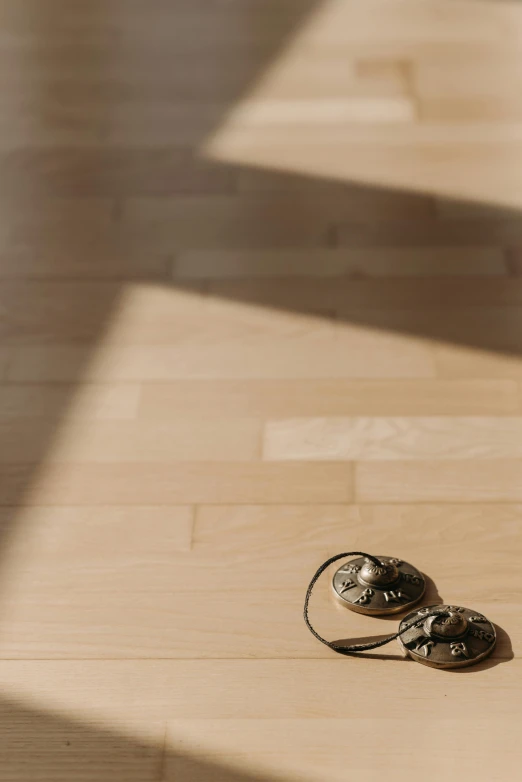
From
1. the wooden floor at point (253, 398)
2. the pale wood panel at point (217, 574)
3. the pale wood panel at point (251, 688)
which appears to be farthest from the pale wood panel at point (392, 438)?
the pale wood panel at point (251, 688)

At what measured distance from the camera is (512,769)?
101 centimetres

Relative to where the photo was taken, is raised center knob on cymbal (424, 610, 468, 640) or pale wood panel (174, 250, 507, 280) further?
pale wood panel (174, 250, 507, 280)

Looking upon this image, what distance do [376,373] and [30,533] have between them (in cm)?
57

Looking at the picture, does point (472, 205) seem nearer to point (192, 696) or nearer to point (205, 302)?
point (205, 302)

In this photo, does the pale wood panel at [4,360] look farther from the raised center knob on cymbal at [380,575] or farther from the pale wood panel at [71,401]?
the raised center knob on cymbal at [380,575]

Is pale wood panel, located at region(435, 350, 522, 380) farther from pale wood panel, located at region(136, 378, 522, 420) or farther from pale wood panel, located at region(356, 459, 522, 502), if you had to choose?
pale wood panel, located at region(356, 459, 522, 502)

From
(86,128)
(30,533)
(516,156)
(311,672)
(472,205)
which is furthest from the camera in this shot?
(86,128)

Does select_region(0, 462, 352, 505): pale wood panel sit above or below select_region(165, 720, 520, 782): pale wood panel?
below

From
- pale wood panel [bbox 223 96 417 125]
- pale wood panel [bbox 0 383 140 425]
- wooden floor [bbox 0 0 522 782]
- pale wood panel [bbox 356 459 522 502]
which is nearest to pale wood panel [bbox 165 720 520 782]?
wooden floor [bbox 0 0 522 782]

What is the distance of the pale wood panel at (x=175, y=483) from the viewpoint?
135 cm

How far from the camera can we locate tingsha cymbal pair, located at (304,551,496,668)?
44.1 inches

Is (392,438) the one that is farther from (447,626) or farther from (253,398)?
(447,626)

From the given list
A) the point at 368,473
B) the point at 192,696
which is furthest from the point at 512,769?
the point at 368,473

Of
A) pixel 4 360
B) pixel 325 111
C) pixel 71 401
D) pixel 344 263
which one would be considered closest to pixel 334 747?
pixel 71 401
